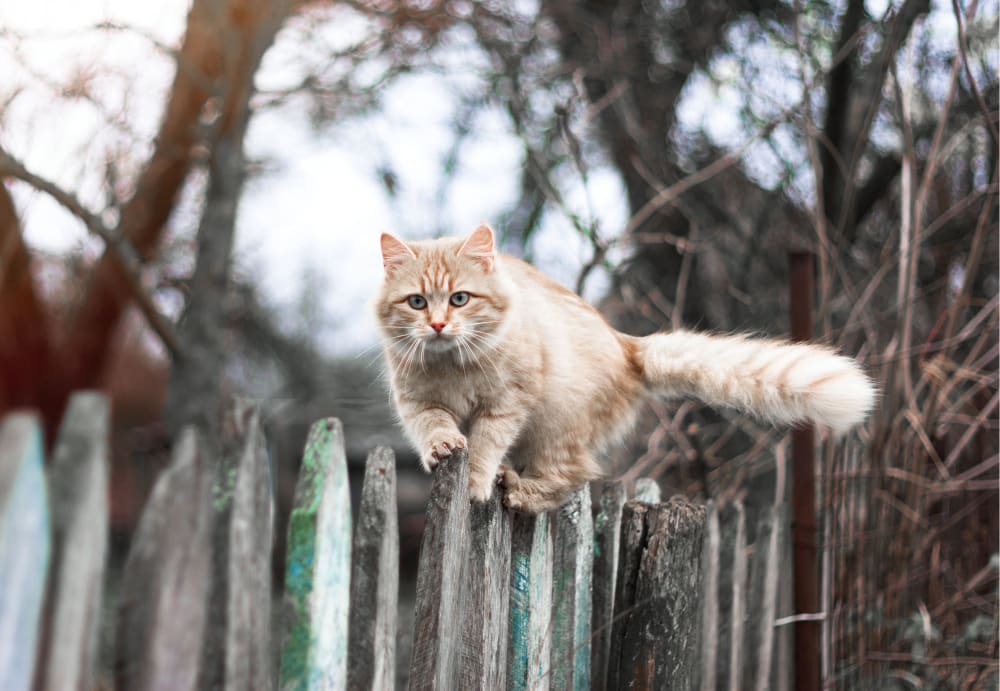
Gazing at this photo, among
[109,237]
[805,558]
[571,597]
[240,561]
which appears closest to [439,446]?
[571,597]

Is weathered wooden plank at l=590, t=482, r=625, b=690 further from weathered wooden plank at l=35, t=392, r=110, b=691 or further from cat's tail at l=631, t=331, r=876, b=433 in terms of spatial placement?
weathered wooden plank at l=35, t=392, r=110, b=691

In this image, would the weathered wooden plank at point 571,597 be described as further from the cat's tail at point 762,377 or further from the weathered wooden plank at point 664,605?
the cat's tail at point 762,377

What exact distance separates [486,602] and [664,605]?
49 cm

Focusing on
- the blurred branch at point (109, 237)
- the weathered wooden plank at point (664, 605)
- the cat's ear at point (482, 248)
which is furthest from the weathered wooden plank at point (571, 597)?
the blurred branch at point (109, 237)

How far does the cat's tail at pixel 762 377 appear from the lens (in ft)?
6.81

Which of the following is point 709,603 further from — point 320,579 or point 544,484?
point 320,579

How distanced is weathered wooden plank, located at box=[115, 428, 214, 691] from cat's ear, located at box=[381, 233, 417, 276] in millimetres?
1270

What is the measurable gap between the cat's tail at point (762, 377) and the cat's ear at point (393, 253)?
27.7 inches

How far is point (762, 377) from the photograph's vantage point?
2.21 metres

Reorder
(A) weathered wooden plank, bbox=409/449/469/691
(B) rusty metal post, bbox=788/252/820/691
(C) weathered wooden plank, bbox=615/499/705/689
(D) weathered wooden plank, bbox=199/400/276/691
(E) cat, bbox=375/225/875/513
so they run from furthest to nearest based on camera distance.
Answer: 1. (B) rusty metal post, bbox=788/252/820/691
2. (E) cat, bbox=375/225/875/513
3. (C) weathered wooden plank, bbox=615/499/705/689
4. (A) weathered wooden plank, bbox=409/449/469/691
5. (D) weathered wooden plank, bbox=199/400/276/691

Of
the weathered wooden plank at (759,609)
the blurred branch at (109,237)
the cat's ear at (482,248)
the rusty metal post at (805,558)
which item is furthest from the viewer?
the blurred branch at (109,237)

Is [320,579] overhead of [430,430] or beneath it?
beneath

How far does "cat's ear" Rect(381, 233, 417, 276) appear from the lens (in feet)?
7.72

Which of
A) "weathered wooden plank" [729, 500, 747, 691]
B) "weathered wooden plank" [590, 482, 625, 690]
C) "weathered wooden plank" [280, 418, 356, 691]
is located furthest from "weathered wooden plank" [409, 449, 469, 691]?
"weathered wooden plank" [729, 500, 747, 691]
